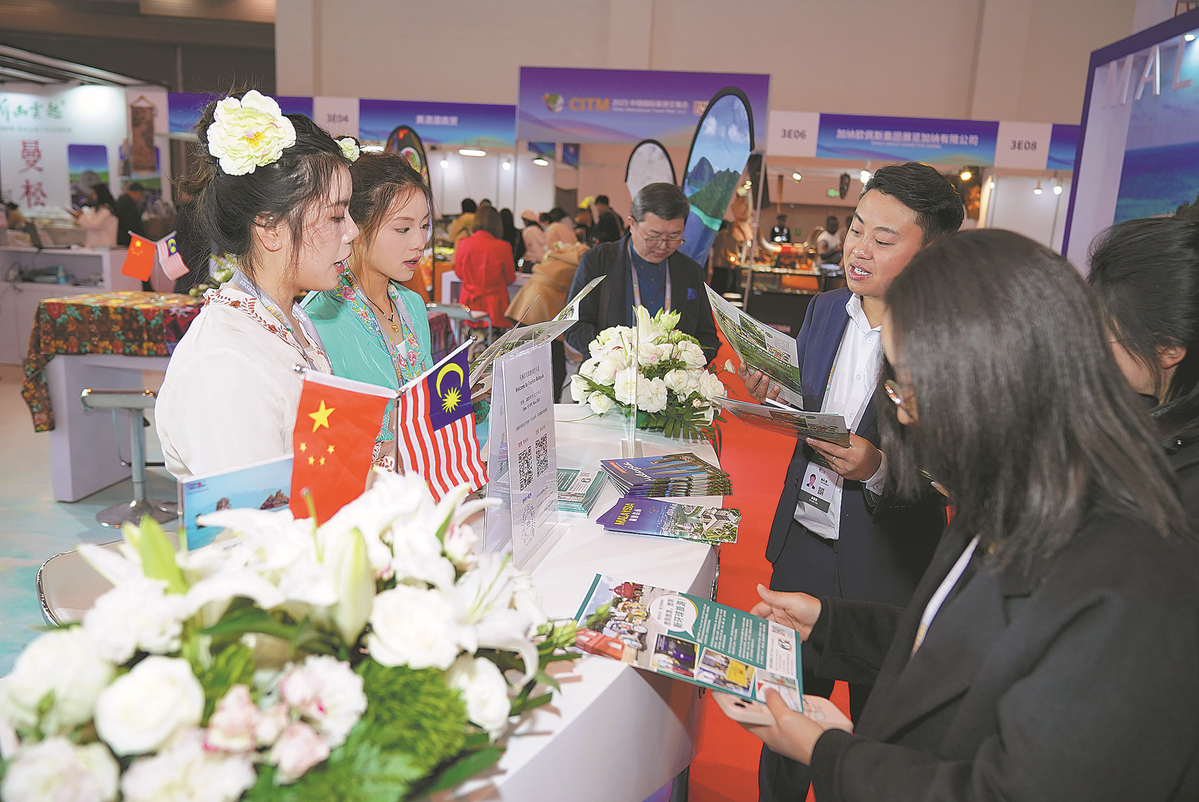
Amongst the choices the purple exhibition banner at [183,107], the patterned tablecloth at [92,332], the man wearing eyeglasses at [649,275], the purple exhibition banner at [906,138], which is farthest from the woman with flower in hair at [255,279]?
the purple exhibition banner at [183,107]

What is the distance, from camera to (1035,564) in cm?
84

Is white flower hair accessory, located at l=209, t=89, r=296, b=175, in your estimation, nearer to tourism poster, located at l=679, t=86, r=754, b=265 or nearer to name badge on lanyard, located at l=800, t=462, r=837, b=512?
name badge on lanyard, located at l=800, t=462, r=837, b=512

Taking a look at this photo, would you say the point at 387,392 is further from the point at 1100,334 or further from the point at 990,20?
the point at 990,20

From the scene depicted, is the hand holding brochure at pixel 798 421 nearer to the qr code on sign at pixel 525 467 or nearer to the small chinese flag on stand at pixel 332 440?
the qr code on sign at pixel 525 467

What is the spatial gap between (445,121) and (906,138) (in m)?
5.27

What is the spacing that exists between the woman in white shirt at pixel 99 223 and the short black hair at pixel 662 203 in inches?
259

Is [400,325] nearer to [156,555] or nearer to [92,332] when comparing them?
[156,555]

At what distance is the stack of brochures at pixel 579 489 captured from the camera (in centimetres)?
177

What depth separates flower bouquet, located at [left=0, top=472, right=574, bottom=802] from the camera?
617mm

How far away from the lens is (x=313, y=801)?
2.15 ft

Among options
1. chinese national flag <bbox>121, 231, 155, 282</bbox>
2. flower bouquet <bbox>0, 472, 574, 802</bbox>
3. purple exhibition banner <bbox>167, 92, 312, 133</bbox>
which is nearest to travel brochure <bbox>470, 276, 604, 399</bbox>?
flower bouquet <bbox>0, 472, 574, 802</bbox>

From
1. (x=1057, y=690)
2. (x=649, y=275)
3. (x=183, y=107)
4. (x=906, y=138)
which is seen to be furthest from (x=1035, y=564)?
(x=183, y=107)

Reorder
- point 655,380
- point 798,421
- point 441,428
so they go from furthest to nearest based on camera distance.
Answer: point 655,380 < point 798,421 < point 441,428

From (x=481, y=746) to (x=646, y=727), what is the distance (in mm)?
490
